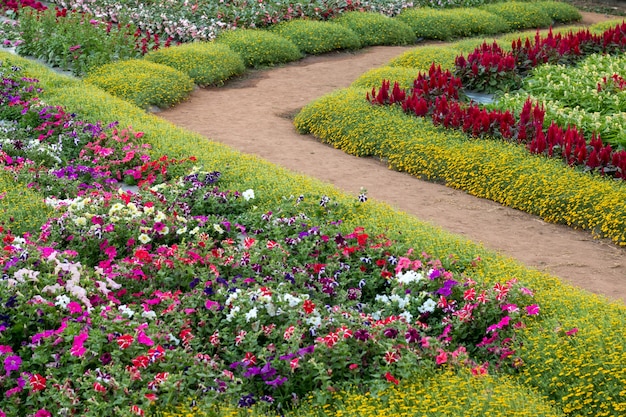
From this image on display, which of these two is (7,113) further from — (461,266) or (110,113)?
(461,266)

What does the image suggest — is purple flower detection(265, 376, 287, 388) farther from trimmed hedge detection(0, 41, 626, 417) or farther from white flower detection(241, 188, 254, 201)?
white flower detection(241, 188, 254, 201)

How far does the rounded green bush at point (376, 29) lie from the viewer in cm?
1508

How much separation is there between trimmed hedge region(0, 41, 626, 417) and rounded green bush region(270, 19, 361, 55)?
220 inches

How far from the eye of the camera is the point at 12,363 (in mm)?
Answer: 4160

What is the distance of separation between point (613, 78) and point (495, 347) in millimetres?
6514

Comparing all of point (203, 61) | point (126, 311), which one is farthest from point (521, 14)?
point (126, 311)

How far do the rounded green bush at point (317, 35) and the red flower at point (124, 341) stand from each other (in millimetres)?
10261

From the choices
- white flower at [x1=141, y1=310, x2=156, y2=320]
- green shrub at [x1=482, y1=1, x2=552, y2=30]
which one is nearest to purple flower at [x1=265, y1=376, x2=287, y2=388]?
white flower at [x1=141, y1=310, x2=156, y2=320]

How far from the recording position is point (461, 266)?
5.46 m

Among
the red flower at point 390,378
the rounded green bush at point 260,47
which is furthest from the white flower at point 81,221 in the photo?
the rounded green bush at point 260,47

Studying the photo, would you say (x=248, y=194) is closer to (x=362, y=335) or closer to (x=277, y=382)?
(x=362, y=335)

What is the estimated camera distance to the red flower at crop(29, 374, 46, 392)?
4012mm

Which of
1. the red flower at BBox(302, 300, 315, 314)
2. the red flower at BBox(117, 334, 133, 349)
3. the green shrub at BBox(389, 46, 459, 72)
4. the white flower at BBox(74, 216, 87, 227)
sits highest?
the green shrub at BBox(389, 46, 459, 72)

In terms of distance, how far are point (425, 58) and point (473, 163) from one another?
203 inches
